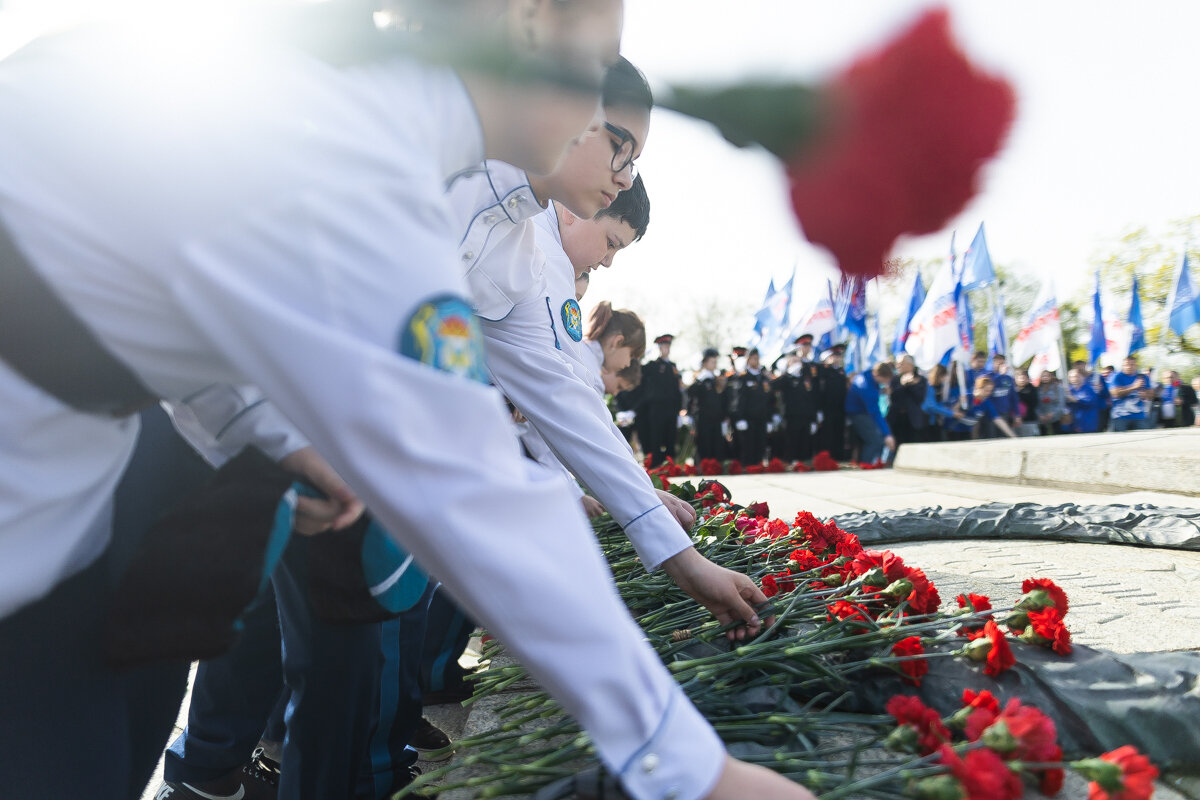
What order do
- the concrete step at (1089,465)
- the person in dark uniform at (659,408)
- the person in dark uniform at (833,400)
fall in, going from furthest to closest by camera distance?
the person in dark uniform at (833,400)
the person in dark uniform at (659,408)
the concrete step at (1089,465)

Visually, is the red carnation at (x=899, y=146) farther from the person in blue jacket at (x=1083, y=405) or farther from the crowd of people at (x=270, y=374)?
the person in blue jacket at (x=1083, y=405)

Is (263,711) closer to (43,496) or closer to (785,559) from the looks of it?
(43,496)

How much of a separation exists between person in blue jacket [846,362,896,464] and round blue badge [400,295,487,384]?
462 inches

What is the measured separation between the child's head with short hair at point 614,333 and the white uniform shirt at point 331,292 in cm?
342

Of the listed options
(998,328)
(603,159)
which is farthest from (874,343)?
(603,159)

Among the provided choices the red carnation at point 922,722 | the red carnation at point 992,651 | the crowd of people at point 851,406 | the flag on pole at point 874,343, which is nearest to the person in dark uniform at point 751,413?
the crowd of people at point 851,406

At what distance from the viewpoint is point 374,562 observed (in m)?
1.05

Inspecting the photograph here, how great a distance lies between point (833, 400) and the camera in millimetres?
12891

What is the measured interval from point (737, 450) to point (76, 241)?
40.8 ft

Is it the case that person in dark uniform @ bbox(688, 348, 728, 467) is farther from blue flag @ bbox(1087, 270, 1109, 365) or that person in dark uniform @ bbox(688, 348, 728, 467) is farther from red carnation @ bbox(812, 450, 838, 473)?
blue flag @ bbox(1087, 270, 1109, 365)

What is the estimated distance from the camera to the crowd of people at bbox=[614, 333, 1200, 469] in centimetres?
1177

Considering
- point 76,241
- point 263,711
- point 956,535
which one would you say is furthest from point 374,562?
point 956,535

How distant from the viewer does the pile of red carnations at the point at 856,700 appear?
0.95 metres

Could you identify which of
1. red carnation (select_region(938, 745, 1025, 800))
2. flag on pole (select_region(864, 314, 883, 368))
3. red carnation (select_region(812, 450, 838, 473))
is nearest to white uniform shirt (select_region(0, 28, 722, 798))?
red carnation (select_region(938, 745, 1025, 800))
